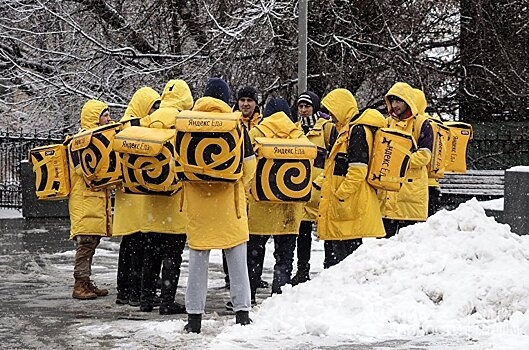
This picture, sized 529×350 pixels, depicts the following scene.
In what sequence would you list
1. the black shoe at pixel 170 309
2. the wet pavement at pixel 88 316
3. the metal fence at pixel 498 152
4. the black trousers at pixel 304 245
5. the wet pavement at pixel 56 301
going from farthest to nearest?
the metal fence at pixel 498 152 → the black trousers at pixel 304 245 → the black shoe at pixel 170 309 → the wet pavement at pixel 56 301 → the wet pavement at pixel 88 316

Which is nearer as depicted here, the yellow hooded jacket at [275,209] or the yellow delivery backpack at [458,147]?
the yellow hooded jacket at [275,209]

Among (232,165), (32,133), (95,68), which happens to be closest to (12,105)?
(32,133)

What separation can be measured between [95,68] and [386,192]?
14.1m

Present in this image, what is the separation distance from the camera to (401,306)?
7.21 meters

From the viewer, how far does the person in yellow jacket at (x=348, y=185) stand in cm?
873

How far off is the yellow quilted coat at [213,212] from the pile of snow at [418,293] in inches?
25.5

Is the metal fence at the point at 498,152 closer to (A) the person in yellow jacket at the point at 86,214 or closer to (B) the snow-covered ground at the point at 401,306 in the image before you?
(A) the person in yellow jacket at the point at 86,214

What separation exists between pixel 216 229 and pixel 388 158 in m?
2.06

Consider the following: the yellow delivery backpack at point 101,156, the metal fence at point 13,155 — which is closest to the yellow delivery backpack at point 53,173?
the yellow delivery backpack at point 101,156

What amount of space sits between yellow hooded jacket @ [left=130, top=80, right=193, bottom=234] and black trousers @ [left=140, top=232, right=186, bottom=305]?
132 millimetres

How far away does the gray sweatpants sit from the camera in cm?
740

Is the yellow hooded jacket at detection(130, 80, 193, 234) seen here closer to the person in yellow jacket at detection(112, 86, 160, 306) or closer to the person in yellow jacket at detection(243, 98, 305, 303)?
the person in yellow jacket at detection(112, 86, 160, 306)

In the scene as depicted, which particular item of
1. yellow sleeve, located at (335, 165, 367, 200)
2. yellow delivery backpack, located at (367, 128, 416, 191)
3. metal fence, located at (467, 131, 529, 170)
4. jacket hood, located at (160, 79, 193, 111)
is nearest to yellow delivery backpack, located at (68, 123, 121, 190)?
jacket hood, located at (160, 79, 193, 111)

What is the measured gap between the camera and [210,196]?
7.41 metres
